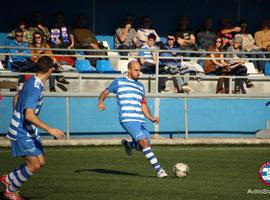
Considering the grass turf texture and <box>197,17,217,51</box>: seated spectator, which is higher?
<box>197,17,217,51</box>: seated spectator

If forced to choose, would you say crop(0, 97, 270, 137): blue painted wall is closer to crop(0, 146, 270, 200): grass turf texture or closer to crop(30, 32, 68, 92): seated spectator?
crop(30, 32, 68, 92): seated spectator

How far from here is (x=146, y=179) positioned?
14.5m

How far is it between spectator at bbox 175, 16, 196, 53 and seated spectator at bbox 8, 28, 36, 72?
4.79 meters

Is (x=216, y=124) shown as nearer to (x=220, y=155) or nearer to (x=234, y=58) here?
(x=234, y=58)

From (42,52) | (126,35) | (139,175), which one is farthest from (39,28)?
(139,175)

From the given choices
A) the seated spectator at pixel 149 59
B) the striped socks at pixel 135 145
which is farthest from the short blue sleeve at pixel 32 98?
the seated spectator at pixel 149 59

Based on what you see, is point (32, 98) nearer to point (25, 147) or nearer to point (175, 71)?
point (25, 147)

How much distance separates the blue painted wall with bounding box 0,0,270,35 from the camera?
85.6 feet

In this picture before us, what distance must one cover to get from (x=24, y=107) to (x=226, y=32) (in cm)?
1593

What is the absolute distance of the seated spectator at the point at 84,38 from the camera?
80.4 ft

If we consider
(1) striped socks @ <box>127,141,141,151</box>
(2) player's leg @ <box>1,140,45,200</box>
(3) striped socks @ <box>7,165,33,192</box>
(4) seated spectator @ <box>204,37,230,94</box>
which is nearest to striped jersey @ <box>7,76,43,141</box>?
(2) player's leg @ <box>1,140,45,200</box>

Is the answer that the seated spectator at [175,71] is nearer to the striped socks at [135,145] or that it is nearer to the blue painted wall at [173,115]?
the blue painted wall at [173,115]

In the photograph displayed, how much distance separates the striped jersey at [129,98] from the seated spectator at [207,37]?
11.0 m

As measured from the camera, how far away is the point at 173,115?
23188 millimetres
